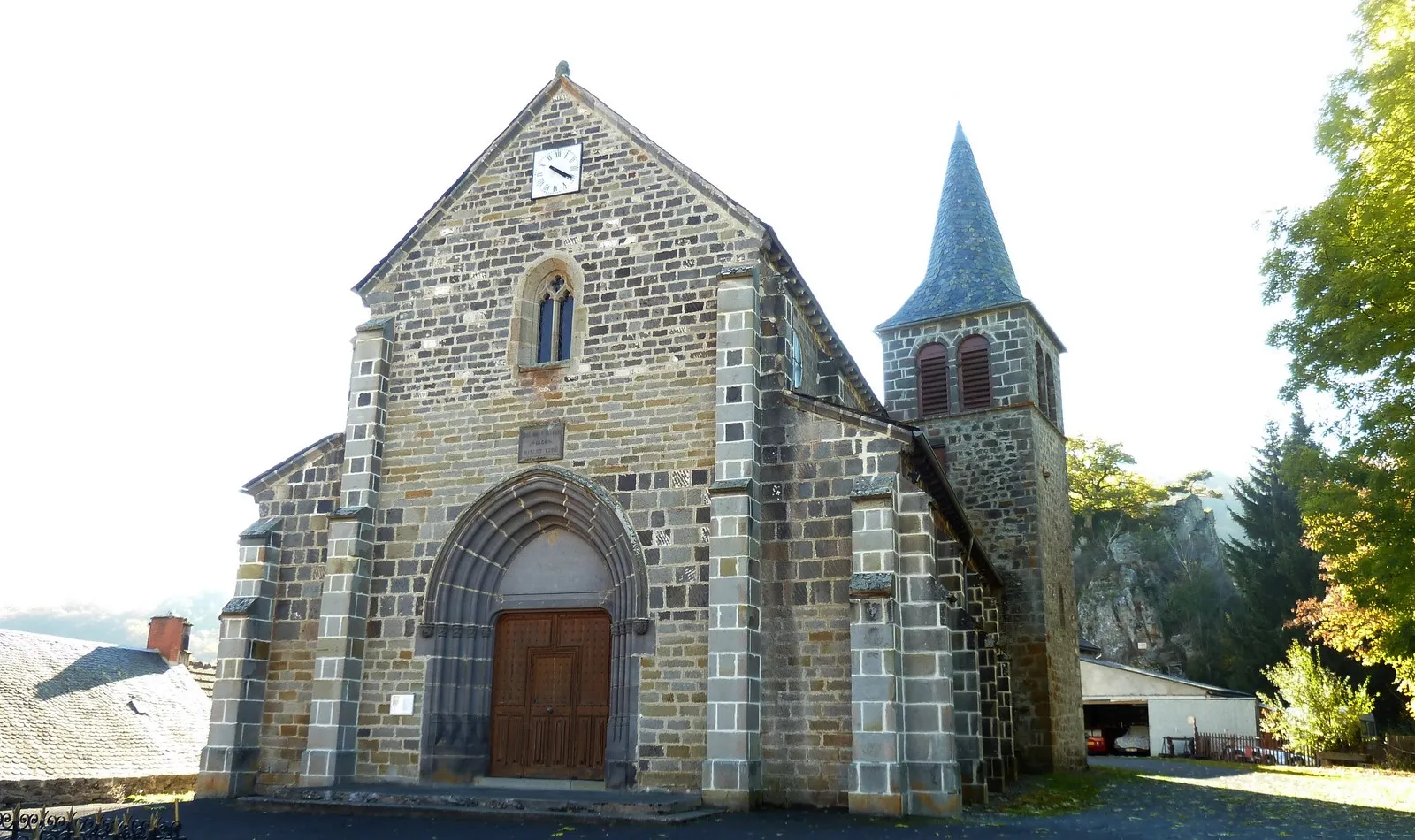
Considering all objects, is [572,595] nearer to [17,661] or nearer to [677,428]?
[677,428]

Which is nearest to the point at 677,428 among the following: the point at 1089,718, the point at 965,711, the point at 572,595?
the point at 572,595

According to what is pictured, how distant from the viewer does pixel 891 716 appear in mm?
13078

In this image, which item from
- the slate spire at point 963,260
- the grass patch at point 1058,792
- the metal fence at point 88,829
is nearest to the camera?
the metal fence at point 88,829

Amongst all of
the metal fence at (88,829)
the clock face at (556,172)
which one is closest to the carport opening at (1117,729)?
the clock face at (556,172)

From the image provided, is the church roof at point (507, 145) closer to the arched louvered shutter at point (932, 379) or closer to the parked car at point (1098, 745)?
the arched louvered shutter at point (932, 379)

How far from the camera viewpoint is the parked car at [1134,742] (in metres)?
41.1

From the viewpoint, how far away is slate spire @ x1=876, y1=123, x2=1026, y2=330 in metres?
27.3

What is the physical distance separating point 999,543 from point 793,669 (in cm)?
1188

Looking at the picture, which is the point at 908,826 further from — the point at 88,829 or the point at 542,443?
the point at 88,829

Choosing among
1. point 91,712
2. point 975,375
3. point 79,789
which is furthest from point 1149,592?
point 79,789

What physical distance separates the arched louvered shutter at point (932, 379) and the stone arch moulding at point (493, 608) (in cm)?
1336

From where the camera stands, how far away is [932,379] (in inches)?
1059

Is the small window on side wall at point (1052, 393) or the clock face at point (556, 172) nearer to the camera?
the clock face at point (556, 172)

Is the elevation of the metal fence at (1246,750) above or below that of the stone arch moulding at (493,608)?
below
